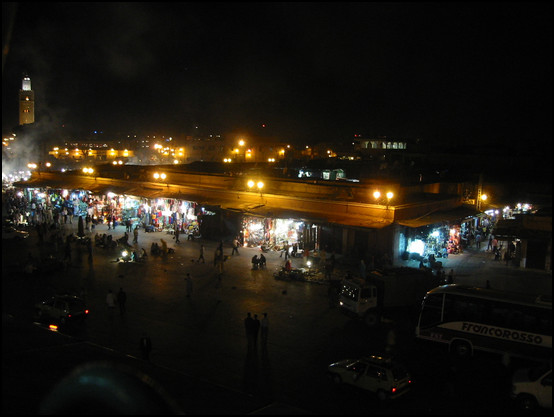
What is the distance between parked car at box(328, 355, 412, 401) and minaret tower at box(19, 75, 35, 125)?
8352 centimetres

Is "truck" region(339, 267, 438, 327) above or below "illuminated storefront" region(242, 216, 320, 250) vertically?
below

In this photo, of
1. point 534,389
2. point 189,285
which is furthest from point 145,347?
point 534,389

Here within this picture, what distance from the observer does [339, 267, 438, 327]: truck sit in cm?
1421

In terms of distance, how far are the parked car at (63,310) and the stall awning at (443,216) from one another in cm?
1317

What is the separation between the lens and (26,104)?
265ft

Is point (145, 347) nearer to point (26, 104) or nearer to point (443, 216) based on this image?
point (443, 216)

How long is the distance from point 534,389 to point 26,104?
Answer: 289 feet

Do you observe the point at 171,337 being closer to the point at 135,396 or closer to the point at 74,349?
the point at 74,349

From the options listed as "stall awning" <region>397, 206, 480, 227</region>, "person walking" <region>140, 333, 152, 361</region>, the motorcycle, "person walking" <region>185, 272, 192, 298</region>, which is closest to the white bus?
"person walking" <region>140, 333, 152, 361</region>

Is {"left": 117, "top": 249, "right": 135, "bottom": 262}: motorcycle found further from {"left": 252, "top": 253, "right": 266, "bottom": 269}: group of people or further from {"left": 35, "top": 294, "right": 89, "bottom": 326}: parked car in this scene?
{"left": 35, "top": 294, "right": 89, "bottom": 326}: parked car

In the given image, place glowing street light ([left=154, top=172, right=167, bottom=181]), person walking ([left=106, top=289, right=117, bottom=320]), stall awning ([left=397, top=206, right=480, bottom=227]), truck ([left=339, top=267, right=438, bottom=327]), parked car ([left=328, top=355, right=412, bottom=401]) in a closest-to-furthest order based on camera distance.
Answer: parked car ([left=328, top=355, right=412, bottom=401]) < truck ([left=339, top=267, right=438, bottom=327]) < person walking ([left=106, top=289, right=117, bottom=320]) < stall awning ([left=397, top=206, right=480, bottom=227]) < glowing street light ([left=154, top=172, right=167, bottom=181])

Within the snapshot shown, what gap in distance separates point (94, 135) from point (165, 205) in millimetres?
117976

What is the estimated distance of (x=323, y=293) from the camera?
17.3 metres

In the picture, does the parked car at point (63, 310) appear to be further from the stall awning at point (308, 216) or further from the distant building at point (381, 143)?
the distant building at point (381, 143)
